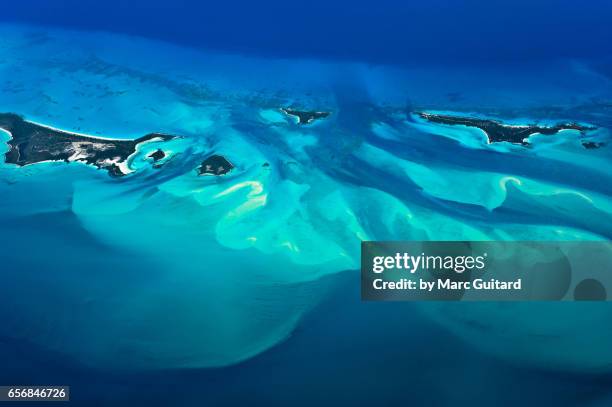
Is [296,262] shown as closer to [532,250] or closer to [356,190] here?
[356,190]

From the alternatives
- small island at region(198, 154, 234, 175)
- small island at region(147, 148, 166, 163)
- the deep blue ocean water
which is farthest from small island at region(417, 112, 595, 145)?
small island at region(147, 148, 166, 163)

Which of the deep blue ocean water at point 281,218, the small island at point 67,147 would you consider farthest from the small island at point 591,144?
the small island at point 67,147

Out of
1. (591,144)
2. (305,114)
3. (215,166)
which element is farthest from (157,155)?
(591,144)

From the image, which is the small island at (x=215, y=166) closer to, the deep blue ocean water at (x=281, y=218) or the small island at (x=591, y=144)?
the deep blue ocean water at (x=281, y=218)

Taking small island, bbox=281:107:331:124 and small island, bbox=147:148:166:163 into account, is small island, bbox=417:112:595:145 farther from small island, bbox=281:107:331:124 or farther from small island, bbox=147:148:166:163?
small island, bbox=147:148:166:163

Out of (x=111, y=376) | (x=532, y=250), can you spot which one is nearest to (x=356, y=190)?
(x=532, y=250)

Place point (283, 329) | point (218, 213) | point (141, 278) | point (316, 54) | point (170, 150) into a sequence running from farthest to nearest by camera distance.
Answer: point (316, 54) → point (170, 150) → point (218, 213) → point (141, 278) → point (283, 329)
